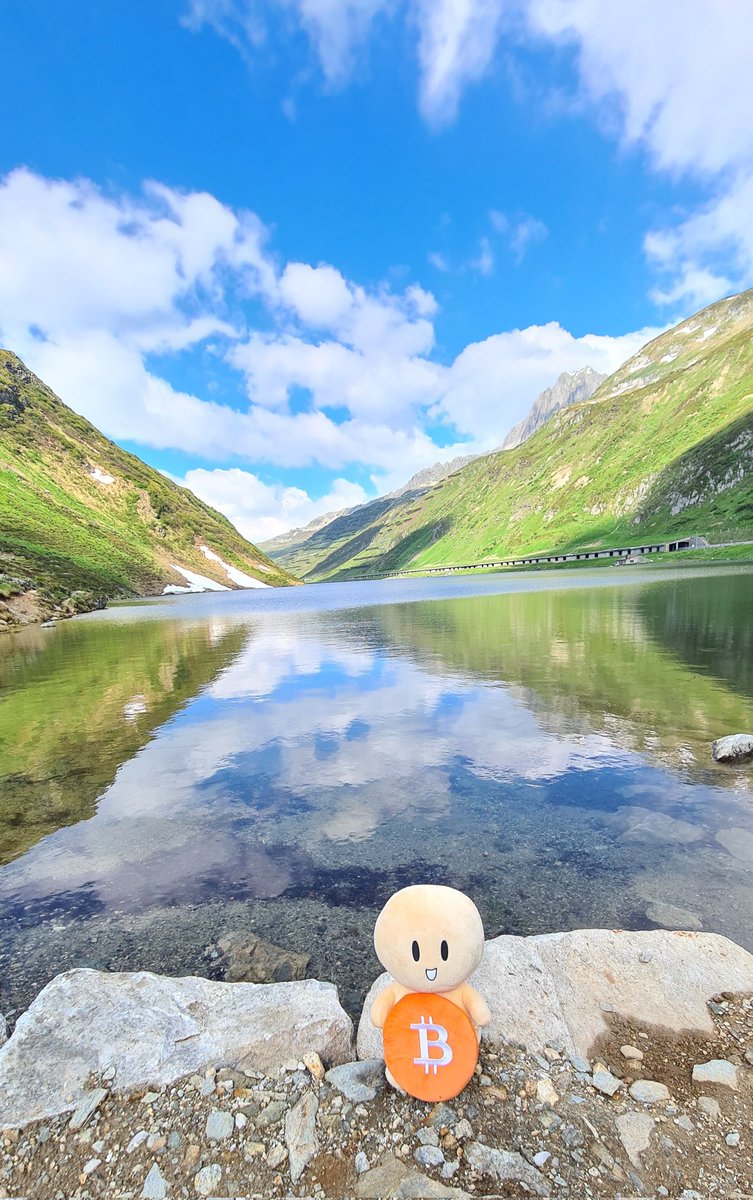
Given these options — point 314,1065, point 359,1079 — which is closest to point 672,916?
point 359,1079

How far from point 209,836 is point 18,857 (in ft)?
13.1

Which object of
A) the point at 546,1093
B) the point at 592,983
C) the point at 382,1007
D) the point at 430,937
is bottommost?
the point at 592,983

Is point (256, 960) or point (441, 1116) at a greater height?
point (441, 1116)

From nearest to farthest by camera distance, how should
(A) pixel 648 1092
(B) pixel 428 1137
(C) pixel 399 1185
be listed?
(C) pixel 399 1185 < (B) pixel 428 1137 < (A) pixel 648 1092

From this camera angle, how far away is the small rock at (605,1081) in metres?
4.81

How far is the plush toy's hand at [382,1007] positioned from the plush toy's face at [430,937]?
383mm

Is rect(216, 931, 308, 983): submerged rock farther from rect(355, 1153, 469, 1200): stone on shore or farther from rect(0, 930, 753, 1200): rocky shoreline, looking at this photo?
rect(355, 1153, 469, 1200): stone on shore

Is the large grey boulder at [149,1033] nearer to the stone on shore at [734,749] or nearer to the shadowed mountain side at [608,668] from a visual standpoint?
the shadowed mountain side at [608,668]

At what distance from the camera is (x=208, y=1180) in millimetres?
4074

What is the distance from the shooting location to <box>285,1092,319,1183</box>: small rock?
418 centimetres

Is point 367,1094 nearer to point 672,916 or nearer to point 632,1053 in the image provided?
point 632,1053

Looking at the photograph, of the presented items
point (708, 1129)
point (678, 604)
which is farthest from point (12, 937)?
point (678, 604)

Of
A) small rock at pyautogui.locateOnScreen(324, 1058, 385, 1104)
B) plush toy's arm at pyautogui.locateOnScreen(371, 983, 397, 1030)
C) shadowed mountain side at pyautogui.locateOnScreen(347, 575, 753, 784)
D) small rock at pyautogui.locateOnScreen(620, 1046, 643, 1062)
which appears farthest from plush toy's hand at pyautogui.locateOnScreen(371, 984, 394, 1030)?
shadowed mountain side at pyautogui.locateOnScreen(347, 575, 753, 784)

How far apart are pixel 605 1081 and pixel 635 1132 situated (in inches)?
21.9
